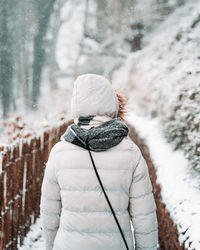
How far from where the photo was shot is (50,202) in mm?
1926

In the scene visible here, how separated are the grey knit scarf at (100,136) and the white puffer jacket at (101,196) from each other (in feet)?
0.13

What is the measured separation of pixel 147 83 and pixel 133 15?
36.0 ft

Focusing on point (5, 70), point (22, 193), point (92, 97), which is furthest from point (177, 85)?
point (5, 70)

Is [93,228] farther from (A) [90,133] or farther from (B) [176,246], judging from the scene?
(B) [176,246]

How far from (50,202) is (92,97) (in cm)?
67

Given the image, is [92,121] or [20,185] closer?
[92,121]

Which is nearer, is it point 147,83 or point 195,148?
point 195,148

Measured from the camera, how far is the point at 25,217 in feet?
12.6

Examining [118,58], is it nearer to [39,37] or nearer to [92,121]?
[39,37]

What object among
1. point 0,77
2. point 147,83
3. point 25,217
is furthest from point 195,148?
point 0,77

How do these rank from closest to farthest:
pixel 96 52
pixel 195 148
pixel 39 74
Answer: pixel 195 148
pixel 39 74
pixel 96 52

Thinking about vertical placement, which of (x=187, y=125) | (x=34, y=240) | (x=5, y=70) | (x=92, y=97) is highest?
(x=92, y=97)

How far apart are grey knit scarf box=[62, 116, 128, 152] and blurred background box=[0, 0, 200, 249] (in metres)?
1.23

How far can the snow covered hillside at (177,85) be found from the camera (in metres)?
4.91
